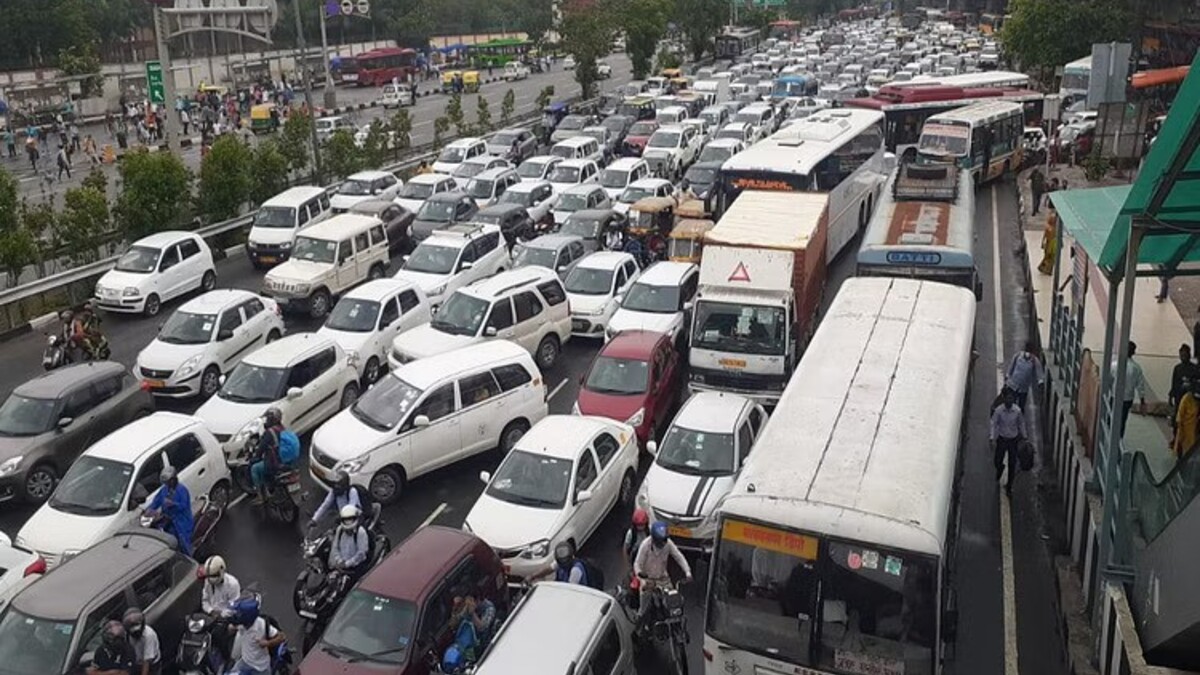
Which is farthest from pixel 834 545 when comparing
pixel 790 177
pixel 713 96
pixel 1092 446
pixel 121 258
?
pixel 713 96

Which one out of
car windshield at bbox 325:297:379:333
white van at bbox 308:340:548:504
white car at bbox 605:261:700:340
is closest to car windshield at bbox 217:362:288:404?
white van at bbox 308:340:548:504

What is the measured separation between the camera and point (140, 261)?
21453mm

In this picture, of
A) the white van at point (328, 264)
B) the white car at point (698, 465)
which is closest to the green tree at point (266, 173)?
the white van at point (328, 264)

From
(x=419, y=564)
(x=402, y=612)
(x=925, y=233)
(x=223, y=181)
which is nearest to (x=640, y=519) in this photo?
(x=419, y=564)

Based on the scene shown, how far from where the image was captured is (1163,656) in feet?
24.6

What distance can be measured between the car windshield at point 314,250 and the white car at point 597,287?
207 inches

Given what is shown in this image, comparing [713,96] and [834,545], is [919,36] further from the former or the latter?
[834,545]

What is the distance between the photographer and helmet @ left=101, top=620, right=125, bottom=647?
340 inches

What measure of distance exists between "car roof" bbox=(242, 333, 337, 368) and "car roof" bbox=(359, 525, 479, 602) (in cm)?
604

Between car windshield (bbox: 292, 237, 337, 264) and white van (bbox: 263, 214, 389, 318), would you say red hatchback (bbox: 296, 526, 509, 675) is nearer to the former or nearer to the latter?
white van (bbox: 263, 214, 389, 318)

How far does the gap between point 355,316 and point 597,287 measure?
4.74 metres

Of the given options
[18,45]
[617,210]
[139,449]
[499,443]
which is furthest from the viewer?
[18,45]

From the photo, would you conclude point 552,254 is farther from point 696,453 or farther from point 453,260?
point 696,453

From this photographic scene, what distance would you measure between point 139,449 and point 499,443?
471 cm
